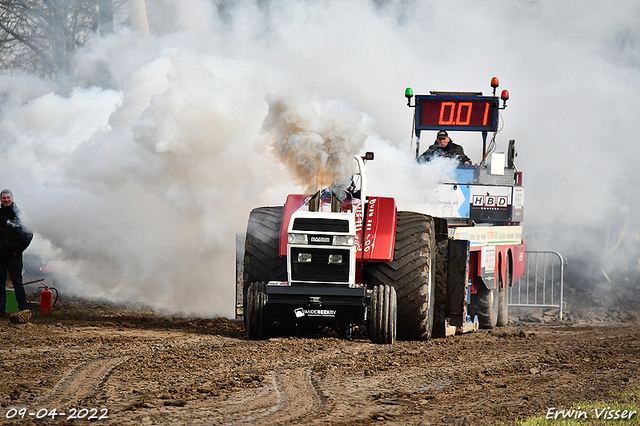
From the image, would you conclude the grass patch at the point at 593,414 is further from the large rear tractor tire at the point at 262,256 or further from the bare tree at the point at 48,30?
the bare tree at the point at 48,30

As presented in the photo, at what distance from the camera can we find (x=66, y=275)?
1700 cm

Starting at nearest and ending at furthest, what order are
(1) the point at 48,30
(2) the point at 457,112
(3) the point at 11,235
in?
(3) the point at 11,235 < (2) the point at 457,112 < (1) the point at 48,30

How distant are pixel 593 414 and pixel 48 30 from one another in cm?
2726

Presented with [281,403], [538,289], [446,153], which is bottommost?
[281,403]

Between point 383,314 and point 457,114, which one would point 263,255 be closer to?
point 383,314

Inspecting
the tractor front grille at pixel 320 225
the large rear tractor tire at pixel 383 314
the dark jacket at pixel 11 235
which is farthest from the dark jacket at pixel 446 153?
the dark jacket at pixel 11 235

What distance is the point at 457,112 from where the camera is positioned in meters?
14.5

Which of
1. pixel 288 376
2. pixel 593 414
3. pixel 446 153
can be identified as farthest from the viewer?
pixel 446 153

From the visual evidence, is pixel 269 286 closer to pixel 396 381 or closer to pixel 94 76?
pixel 396 381

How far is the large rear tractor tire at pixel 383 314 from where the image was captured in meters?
9.20

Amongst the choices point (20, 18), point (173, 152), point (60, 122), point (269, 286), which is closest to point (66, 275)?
point (173, 152)

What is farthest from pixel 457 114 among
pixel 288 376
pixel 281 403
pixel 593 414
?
pixel 281 403

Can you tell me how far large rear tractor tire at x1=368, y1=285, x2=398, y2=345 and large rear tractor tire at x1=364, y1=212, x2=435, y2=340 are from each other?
0.83ft

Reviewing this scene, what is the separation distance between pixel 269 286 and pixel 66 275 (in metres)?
9.15
